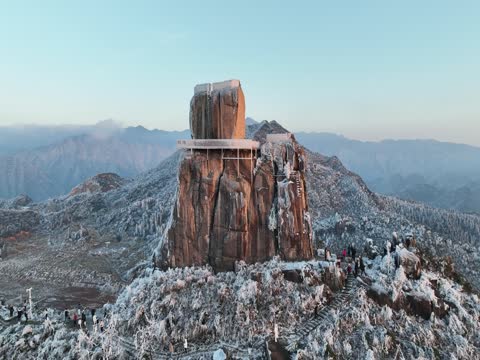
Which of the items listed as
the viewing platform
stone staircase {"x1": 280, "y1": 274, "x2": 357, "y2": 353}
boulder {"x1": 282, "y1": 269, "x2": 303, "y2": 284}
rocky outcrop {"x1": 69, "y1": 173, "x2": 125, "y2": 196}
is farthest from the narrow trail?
rocky outcrop {"x1": 69, "y1": 173, "x2": 125, "y2": 196}

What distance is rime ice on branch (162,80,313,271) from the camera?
1179 inches

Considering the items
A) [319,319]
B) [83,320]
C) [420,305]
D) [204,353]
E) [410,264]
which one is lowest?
[83,320]

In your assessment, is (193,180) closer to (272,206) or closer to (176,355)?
(272,206)

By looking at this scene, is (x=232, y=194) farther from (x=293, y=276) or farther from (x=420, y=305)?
(x=420, y=305)

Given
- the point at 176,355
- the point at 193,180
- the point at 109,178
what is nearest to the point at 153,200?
the point at 109,178

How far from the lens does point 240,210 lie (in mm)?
30047

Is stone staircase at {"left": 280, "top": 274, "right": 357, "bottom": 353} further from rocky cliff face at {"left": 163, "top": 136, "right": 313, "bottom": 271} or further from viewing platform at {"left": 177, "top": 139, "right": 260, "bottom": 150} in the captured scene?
viewing platform at {"left": 177, "top": 139, "right": 260, "bottom": 150}

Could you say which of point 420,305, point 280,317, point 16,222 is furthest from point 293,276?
point 16,222

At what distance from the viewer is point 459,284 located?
1271 inches

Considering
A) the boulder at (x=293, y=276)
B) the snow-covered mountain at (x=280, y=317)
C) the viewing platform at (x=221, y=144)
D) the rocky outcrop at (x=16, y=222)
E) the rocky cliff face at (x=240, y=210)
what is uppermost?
the viewing platform at (x=221, y=144)

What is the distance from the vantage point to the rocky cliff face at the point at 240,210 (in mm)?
30000

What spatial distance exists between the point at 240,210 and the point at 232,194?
1.51 meters

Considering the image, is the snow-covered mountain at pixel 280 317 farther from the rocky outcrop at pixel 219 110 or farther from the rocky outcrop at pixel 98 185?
the rocky outcrop at pixel 98 185

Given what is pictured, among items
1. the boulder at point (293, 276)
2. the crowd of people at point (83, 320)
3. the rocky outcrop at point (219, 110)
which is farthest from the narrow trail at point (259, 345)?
the rocky outcrop at point (219, 110)
